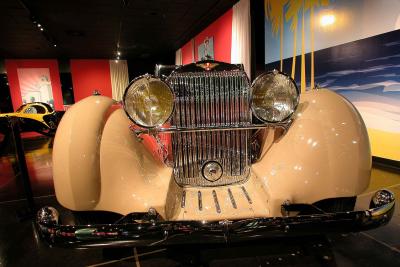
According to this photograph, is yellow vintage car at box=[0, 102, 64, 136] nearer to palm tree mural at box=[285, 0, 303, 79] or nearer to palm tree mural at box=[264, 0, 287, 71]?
palm tree mural at box=[264, 0, 287, 71]

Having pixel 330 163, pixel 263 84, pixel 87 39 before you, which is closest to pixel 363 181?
pixel 330 163

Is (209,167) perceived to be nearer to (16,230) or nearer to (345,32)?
(16,230)

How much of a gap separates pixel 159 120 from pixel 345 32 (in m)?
4.08

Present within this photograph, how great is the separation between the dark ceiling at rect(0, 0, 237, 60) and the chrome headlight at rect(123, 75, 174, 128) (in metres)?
5.44

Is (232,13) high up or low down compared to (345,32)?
up

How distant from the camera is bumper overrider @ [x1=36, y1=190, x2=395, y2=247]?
3.51 ft

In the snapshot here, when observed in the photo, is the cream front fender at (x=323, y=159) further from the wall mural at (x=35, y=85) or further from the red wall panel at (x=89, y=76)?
the wall mural at (x=35, y=85)

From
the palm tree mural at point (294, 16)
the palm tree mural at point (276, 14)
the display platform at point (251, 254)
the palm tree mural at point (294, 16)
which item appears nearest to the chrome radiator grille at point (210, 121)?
the display platform at point (251, 254)

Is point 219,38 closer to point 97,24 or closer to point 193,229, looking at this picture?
point 97,24

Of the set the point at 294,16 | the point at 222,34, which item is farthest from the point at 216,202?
the point at 222,34

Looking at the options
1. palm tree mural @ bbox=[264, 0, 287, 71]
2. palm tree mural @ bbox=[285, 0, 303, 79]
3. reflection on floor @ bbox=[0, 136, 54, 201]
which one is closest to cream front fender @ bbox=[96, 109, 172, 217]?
reflection on floor @ bbox=[0, 136, 54, 201]

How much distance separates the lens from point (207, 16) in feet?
24.6

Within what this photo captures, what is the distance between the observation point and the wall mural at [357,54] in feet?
11.6

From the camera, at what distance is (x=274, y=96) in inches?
64.3
